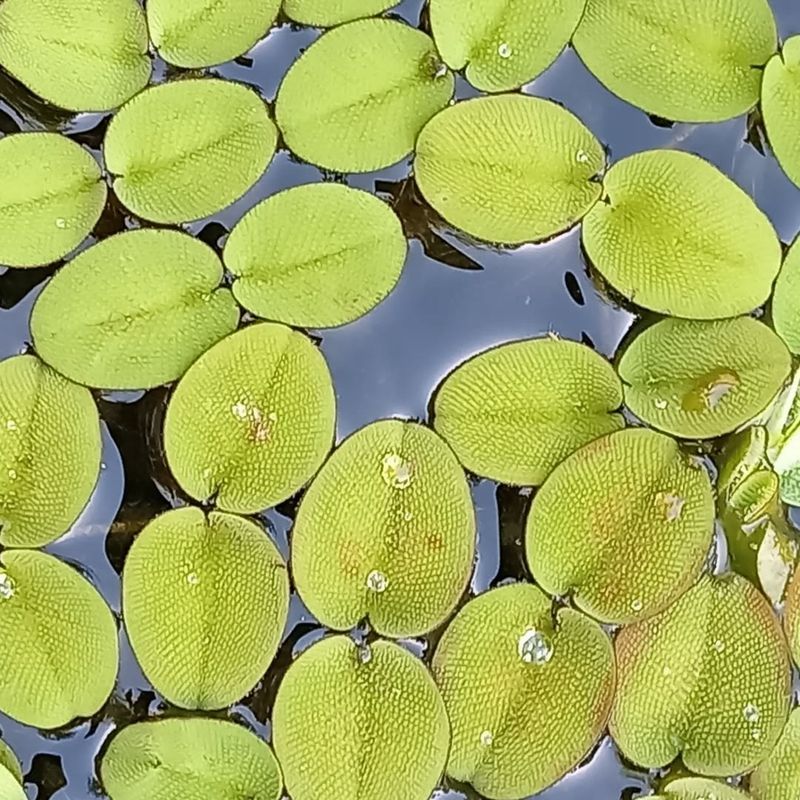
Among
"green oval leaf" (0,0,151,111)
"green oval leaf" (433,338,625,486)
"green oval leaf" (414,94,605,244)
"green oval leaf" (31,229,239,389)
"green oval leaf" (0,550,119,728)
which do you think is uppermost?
"green oval leaf" (0,0,151,111)

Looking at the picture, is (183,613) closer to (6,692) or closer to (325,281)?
(6,692)


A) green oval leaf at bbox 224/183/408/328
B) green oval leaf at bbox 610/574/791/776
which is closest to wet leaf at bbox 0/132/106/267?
green oval leaf at bbox 224/183/408/328

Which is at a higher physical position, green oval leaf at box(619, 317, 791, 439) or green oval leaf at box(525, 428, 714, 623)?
green oval leaf at box(619, 317, 791, 439)

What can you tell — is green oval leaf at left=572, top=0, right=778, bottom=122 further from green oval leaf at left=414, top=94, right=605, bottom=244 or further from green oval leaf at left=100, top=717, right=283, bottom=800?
green oval leaf at left=100, top=717, right=283, bottom=800

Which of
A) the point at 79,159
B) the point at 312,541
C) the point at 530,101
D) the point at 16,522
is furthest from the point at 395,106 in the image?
the point at 16,522

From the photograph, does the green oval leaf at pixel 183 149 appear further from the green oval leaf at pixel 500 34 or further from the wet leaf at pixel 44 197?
the green oval leaf at pixel 500 34
